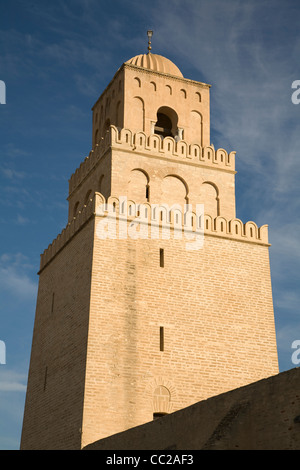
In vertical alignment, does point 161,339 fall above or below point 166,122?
below

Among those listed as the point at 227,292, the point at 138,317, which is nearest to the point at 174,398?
the point at 138,317

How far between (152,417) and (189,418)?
14.4ft

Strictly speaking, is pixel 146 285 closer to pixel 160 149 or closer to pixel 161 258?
pixel 161 258

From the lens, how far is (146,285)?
18.1 metres

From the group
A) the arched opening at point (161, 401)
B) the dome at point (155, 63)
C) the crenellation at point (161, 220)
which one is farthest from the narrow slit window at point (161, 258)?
the dome at point (155, 63)

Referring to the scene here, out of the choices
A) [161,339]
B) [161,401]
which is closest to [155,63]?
[161,339]

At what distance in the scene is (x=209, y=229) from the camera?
19.7 meters

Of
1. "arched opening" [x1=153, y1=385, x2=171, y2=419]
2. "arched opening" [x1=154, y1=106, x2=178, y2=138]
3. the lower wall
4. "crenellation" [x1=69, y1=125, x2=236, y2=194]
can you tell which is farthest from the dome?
the lower wall

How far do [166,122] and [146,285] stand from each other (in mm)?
6945

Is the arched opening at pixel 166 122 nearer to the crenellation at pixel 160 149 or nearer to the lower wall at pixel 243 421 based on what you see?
the crenellation at pixel 160 149

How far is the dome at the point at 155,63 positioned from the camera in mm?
22453

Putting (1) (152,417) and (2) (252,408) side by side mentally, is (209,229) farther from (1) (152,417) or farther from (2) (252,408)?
(2) (252,408)

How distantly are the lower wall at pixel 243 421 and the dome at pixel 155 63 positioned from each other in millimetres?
13068

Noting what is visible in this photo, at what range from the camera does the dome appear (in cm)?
2245
